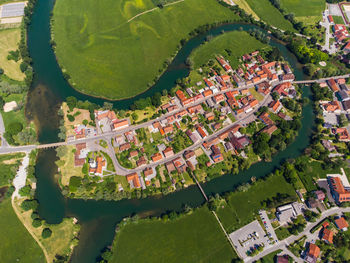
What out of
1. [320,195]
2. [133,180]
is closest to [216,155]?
[133,180]

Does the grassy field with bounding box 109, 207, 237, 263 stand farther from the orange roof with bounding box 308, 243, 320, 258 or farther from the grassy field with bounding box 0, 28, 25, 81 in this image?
the grassy field with bounding box 0, 28, 25, 81

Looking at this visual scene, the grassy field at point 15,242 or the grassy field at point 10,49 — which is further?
the grassy field at point 10,49

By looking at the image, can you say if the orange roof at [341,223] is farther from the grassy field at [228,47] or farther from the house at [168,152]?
the grassy field at [228,47]

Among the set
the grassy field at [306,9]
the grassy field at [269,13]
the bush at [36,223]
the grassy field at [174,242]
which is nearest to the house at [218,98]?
the grassy field at [174,242]

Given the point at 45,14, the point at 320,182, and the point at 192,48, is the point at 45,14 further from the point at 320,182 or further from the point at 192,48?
the point at 320,182

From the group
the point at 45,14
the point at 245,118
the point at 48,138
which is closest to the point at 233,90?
the point at 245,118

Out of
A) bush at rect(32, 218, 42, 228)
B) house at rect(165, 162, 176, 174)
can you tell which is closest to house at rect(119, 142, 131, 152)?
house at rect(165, 162, 176, 174)

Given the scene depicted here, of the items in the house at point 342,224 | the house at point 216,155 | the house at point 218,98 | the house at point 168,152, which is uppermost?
the house at point 218,98
